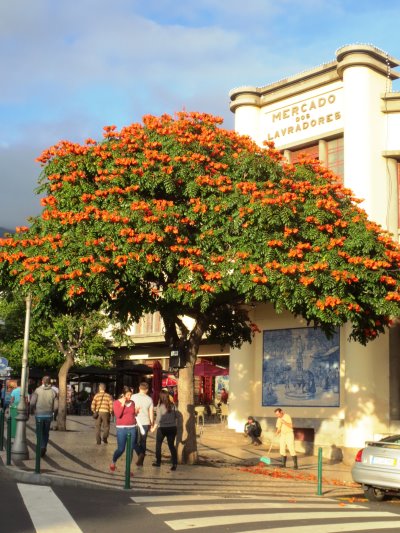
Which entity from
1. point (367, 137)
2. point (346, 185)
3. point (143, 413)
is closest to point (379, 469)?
point (143, 413)

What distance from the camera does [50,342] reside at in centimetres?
4009

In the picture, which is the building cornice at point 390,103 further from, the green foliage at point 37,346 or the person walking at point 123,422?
the green foliage at point 37,346

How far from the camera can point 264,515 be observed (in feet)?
32.8

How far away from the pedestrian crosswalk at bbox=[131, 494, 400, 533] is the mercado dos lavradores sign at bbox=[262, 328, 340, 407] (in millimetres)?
9245

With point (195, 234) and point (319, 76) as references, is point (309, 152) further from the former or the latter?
point (195, 234)

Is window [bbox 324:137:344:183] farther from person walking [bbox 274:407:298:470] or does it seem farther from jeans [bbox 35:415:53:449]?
jeans [bbox 35:415:53:449]

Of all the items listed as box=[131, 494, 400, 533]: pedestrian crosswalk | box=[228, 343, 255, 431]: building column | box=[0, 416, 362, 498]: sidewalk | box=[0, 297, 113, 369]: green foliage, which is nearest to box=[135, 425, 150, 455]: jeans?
box=[0, 416, 362, 498]: sidewalk

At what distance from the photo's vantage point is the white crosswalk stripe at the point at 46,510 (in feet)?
27.3

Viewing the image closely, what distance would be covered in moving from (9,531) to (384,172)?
1619cm

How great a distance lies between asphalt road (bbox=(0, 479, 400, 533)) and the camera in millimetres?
8664

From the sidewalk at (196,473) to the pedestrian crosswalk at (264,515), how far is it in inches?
49.2

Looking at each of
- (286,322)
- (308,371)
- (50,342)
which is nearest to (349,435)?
(308,371)

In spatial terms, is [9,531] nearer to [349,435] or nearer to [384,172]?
[349,435]

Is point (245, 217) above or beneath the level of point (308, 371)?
above
